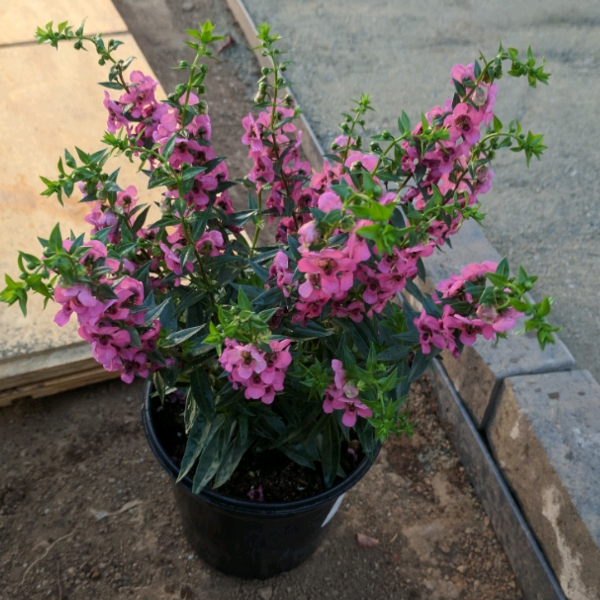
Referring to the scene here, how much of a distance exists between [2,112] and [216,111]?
106 centimetres

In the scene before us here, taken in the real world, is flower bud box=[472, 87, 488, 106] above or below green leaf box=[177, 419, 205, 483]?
above

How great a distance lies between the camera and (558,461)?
1793 mm

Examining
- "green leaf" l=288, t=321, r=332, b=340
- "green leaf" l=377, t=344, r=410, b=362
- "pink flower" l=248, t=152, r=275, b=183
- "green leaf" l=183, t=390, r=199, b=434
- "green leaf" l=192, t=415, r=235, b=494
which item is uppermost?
"pink flower" l=248, t=152, r=275, b=183

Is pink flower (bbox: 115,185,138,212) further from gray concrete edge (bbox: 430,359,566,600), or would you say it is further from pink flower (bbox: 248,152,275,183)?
gray concrete edge (bbox: 430,359,566,600)

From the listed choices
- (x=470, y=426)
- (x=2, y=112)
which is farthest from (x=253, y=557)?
(x=2, y=112)

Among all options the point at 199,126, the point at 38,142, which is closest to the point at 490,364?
the point at 199,126

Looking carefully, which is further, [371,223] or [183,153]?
[183,153]

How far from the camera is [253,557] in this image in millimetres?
1813

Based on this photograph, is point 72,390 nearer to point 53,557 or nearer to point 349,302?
point 53,557

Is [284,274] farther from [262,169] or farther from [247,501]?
[247,501]

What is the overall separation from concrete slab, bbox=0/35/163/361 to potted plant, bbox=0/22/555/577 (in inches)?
28.9

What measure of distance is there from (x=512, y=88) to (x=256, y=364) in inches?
114

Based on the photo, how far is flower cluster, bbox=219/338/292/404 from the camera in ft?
3.35

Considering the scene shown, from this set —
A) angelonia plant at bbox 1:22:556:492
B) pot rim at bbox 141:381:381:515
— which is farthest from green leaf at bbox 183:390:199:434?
pot rim at bbox 141:381:381:515
